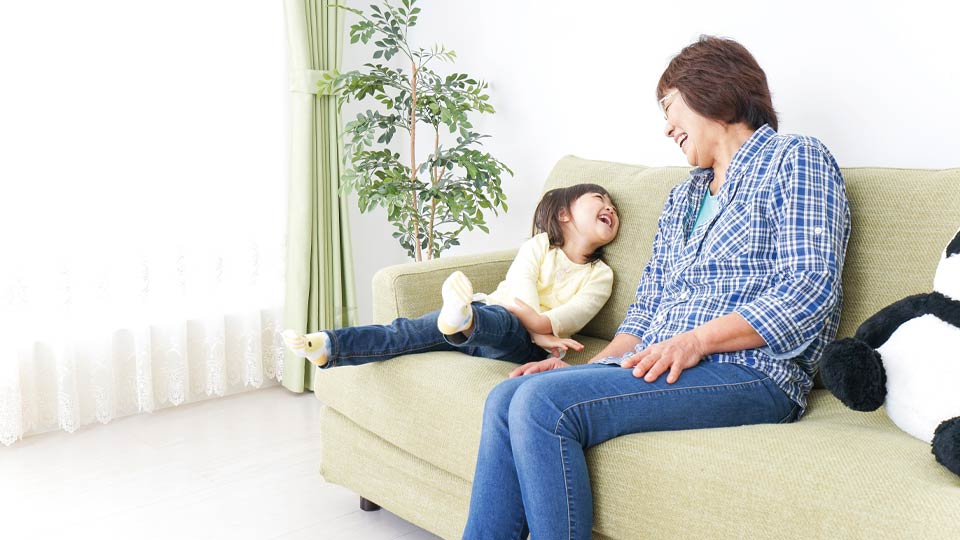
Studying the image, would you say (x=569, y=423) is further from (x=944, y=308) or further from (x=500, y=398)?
(x=944, y=308)

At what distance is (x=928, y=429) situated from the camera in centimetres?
141

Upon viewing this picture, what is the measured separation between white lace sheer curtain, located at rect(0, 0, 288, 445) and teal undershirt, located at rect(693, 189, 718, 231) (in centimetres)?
179

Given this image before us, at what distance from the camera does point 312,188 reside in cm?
319

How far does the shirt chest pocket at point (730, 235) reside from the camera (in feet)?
5.60

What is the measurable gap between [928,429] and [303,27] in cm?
242

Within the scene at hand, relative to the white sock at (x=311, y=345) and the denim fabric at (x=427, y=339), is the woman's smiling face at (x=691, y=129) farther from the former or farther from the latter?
the white sock at (x=311, y=345)

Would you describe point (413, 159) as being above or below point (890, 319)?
above

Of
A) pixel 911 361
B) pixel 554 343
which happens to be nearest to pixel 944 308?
pixel 911 361

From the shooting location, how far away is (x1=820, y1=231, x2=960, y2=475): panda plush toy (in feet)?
4.53

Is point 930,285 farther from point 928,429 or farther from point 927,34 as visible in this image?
point 927,34

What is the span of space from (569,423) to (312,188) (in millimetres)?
1926

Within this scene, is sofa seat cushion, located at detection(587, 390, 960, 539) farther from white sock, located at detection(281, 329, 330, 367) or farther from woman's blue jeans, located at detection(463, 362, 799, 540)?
white sock, located at detection(281, 329, 330, 367)

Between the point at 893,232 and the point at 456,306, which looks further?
the point at 456,306

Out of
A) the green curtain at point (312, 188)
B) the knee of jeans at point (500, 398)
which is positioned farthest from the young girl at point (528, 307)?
the green curtain at point (312, 188)
